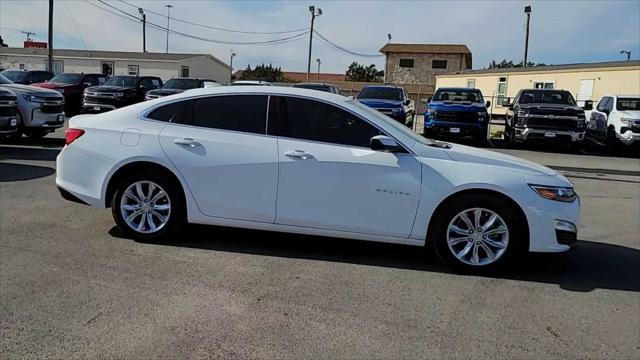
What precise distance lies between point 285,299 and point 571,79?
30.6 meters

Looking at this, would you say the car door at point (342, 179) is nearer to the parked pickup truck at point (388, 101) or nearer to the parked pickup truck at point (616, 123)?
the parked pickup truck at point (388, 101)

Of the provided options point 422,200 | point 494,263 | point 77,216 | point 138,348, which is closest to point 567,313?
point 494,263

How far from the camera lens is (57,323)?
363 cm

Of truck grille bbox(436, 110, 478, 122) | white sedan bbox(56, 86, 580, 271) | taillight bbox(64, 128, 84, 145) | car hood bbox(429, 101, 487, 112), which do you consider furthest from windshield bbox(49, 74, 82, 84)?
white sedan bbox(56, 86, 580, 271)

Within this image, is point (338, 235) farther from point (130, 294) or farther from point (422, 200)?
point (130, 294)

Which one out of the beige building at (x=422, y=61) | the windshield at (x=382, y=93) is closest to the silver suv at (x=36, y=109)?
the windshield at (x=382, y=93)

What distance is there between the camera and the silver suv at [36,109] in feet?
39.7

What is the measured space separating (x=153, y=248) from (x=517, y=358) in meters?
3.42

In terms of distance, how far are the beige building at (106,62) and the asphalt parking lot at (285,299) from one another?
146ft

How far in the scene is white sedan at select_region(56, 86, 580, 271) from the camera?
4.82m

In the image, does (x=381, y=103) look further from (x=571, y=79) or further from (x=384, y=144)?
(x=571, y=79)

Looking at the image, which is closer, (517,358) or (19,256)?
(517,358)

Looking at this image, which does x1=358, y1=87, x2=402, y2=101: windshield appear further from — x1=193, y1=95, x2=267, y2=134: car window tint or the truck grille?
x1=193, y1=95, x2=267, y2=134: car window tint

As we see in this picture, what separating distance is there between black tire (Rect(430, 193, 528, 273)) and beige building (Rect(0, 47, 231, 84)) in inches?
1830
